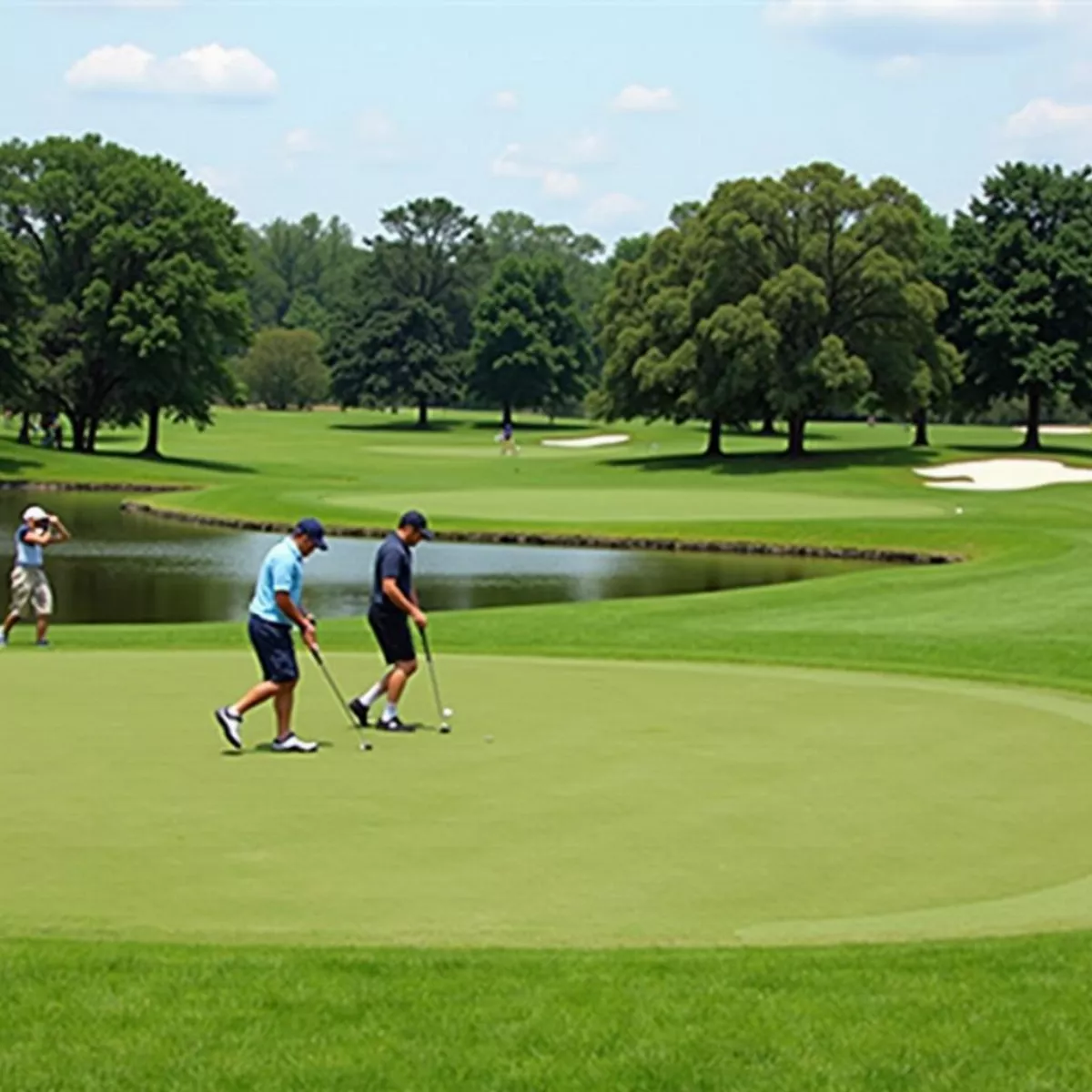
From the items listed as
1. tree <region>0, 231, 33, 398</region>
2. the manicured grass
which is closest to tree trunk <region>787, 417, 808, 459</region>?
tree <region>0, 231, 33, 398</region>

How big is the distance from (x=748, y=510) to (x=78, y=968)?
52268 millimetres

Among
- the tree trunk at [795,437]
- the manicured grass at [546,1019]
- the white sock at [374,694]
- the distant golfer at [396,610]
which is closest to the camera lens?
the manicured grass at [546,1019]

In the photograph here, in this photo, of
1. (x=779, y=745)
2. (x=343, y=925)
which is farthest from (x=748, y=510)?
(x=343, y=925)

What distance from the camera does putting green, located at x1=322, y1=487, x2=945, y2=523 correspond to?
A: 58094 mm

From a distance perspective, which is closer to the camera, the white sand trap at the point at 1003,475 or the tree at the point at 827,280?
the white sand trap at the point at 1003,475

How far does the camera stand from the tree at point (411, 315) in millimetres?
150500

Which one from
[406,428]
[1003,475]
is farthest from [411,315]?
[1003,475]

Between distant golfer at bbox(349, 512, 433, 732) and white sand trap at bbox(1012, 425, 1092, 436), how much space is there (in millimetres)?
112481

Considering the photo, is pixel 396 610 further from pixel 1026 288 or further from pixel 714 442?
pixel 714 442

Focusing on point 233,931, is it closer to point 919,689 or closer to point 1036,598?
point 919,689

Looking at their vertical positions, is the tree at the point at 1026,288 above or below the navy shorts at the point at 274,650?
above

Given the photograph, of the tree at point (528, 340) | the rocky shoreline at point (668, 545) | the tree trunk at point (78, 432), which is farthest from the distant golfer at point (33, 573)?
the tree at point (528, 340)

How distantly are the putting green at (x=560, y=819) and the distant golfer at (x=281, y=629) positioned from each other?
0.42 meters

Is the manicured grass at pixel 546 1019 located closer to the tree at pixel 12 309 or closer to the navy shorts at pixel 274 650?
the navy shorts at pixel 274 650
